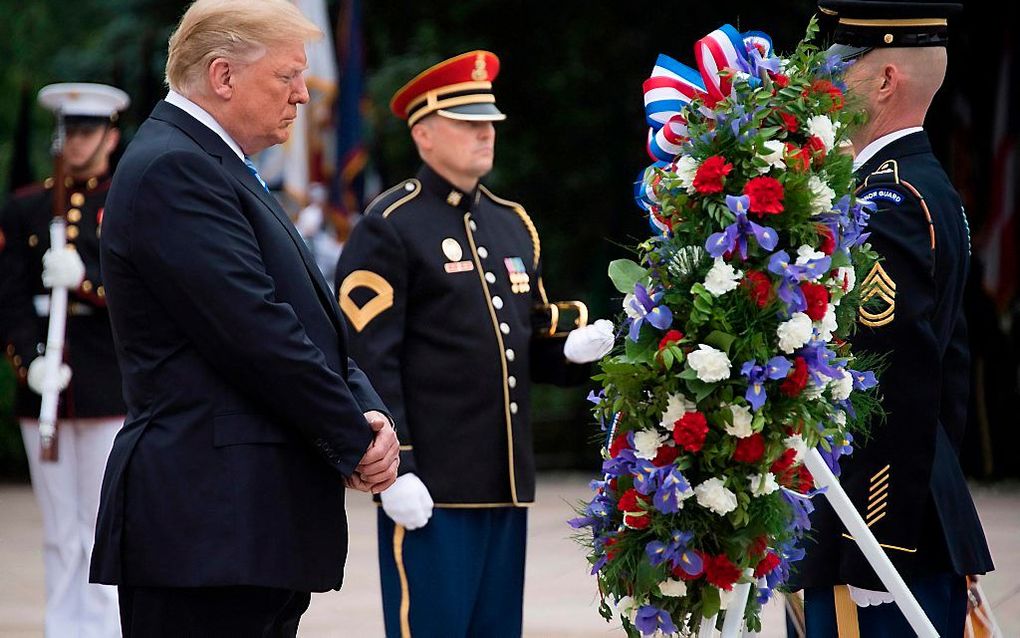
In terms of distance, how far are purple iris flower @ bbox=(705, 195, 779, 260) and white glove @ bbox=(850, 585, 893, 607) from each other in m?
0.97

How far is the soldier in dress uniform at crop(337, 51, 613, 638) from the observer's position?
4441 millimetres

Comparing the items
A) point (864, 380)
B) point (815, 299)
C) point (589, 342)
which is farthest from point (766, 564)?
point (589, 342)

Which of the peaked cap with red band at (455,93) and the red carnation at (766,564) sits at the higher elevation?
the peaked cap with red band at (455,93)

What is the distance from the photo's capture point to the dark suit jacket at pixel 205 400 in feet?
9.48

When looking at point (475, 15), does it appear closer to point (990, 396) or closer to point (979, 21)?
point (979, 21)

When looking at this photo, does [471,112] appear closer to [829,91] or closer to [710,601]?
[829,91]

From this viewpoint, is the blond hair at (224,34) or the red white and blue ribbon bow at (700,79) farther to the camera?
the red white and blue ribbon bow at (700,79)

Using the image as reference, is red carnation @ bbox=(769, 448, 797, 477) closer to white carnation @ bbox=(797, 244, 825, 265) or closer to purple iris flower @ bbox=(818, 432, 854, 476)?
purple iris flower @ bbox=(818, 432, 854, 476)

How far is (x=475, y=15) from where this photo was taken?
1284cm

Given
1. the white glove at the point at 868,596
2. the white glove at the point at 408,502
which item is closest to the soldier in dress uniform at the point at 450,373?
the white glove at the point at 408,502

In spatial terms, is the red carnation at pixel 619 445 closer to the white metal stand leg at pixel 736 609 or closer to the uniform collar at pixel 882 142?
the white metal stand leg at pixel 736 609

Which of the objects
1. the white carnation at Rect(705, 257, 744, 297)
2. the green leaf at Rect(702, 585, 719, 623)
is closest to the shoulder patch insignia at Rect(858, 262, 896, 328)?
the white carnation at Rect(705, 257, 744, 297)

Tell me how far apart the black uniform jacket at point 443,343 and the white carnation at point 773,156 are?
A: 1.60m

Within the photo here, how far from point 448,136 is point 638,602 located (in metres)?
2.02
